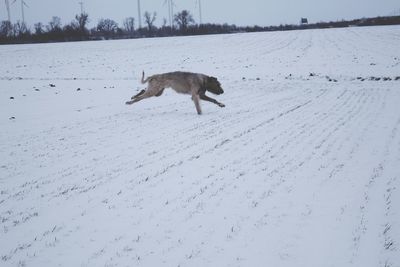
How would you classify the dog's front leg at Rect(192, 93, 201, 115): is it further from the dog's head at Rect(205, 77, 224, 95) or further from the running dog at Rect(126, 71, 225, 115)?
the dog's head at Rect(205, 77, 224, 95)

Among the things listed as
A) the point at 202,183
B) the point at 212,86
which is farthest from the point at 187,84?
the point at 202,183

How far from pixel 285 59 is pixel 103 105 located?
18345 mm

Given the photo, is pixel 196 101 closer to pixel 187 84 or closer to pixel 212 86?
pixel 187 84

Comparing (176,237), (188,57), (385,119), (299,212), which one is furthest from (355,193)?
(188,57)

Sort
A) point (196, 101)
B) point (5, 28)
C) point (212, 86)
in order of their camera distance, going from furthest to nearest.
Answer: point (5, 28), point (212, 86), point (196, 101)

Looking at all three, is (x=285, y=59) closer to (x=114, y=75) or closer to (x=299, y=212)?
(x=114, y=75)

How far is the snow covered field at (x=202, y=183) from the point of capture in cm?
355

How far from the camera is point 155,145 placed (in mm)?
7016

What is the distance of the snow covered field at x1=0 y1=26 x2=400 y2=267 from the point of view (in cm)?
355

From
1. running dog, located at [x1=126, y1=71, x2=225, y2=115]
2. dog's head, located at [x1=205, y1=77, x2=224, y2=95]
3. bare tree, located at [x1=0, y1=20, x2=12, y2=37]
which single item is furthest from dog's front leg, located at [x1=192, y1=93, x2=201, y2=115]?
bare tree, located at [x1=0, y1=20, x2=12, y2=37]

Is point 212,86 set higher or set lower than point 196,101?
higher

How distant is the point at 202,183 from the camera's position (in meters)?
5.10

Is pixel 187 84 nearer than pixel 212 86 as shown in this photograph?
Yes

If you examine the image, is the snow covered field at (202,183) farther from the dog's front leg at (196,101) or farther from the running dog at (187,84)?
the running dog at (187,84)
